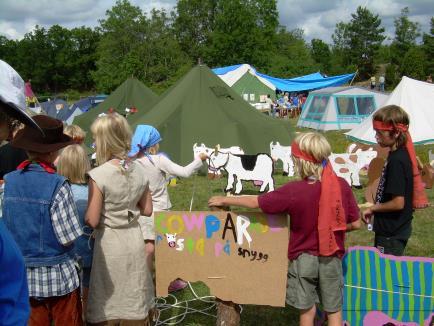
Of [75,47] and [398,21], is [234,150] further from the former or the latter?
[75,47]

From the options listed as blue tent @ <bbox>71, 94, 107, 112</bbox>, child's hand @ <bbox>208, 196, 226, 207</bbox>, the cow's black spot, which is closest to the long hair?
child's hand @ <bbox>208, 196, 226, 207</bbox>

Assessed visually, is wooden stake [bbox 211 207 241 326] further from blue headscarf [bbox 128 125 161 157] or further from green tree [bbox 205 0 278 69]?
green tree [bbox 205 0 278 69]

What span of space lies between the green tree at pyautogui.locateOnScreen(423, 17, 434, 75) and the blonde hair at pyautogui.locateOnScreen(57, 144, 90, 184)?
46.4 metres

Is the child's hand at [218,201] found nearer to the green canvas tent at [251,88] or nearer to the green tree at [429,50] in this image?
the green canvas tent at [251,88]

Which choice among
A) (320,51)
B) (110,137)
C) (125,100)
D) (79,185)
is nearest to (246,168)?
(79,185)

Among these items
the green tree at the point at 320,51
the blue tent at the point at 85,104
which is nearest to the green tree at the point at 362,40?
the green tree at the point at 320,51

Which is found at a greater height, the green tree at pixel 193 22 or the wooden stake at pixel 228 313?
the green tree at pixel 193 22

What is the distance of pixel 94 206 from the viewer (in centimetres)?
273

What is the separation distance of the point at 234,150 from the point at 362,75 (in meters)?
57.4

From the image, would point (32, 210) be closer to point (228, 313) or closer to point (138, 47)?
point (228, 313)

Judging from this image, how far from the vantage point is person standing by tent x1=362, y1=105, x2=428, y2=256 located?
3244 mm

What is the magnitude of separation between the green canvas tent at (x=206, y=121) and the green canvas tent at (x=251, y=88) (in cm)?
2010

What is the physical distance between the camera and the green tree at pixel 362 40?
64250 millimetres

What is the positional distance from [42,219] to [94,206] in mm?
341
